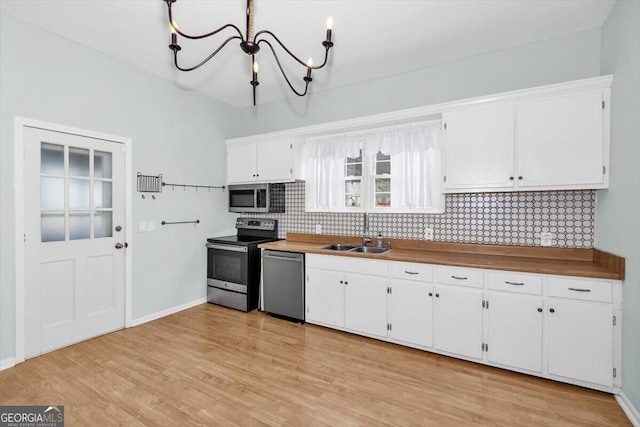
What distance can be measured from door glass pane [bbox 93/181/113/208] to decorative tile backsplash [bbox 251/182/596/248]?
2.61 metres

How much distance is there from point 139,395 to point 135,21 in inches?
117

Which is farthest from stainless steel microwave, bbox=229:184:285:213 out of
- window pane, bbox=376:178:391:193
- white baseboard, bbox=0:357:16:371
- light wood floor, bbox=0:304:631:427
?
white baseboard, bbox=0:357:16:371

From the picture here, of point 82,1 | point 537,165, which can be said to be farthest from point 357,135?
point 82,1

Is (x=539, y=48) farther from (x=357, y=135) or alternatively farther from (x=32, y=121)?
(x=32, y=121)

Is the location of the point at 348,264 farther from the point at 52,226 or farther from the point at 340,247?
the point at 52,226

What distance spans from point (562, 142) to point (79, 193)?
434 centimetres

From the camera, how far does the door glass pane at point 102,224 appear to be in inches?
124

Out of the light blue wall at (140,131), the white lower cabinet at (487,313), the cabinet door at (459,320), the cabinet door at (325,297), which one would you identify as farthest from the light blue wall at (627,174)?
the light blue wall at (140,131)

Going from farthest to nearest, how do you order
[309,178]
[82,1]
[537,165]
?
[309,178], [537,165], [82,1]

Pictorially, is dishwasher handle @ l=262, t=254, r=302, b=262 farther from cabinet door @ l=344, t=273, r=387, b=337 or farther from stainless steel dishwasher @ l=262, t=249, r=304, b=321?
cabinet door @ l=344, t=273, r=387, b=337

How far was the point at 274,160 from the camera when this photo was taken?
404 centimetres

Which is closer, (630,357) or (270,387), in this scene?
(630,357)

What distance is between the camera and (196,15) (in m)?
2.53

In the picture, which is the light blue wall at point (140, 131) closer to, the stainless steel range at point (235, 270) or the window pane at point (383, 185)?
the stainless steel range at point (235, 270)
